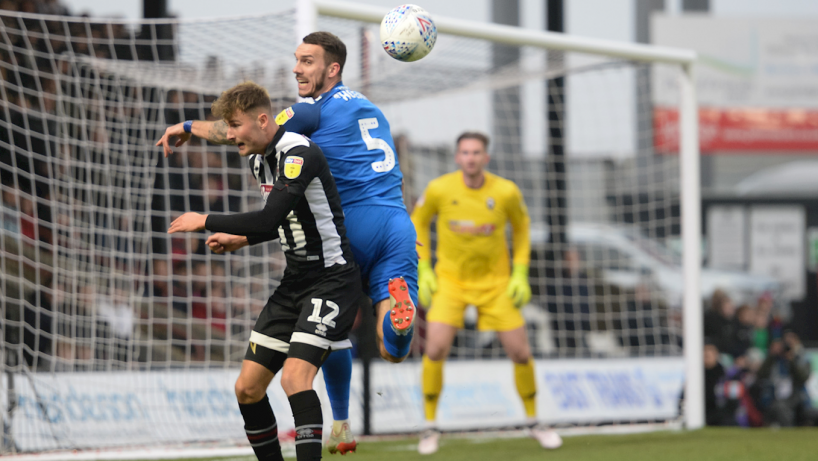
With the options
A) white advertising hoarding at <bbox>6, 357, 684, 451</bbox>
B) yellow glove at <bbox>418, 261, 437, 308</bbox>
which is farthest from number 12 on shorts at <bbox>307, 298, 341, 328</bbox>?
yellow glove at <bbox>418, 261, 437, 308</bbox>

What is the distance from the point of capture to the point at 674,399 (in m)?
8.39

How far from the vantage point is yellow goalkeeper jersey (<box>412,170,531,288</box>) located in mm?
6449

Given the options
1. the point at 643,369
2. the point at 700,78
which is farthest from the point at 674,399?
the point at 700,78

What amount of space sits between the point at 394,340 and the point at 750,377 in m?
5.85

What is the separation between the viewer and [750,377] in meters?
8.76

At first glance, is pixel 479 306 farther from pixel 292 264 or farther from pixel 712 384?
pixel 712 384

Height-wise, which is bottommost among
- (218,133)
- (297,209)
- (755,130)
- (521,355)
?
(521,355)

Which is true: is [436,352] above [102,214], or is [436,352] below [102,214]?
below

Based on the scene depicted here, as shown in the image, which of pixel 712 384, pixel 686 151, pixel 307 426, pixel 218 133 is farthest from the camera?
pixel 712 384

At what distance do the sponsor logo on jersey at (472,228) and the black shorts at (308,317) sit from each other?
2524 millimetres

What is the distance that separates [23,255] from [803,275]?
30.0 feet

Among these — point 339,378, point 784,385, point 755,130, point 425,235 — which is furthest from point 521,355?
point 755,130

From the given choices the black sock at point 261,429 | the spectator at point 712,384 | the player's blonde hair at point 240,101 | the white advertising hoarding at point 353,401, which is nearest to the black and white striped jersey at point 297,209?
the player's blonde hair at point 240,101

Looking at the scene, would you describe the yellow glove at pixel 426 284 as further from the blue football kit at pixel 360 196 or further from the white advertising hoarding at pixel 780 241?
the white advertising hoarding at pixel 780 241
